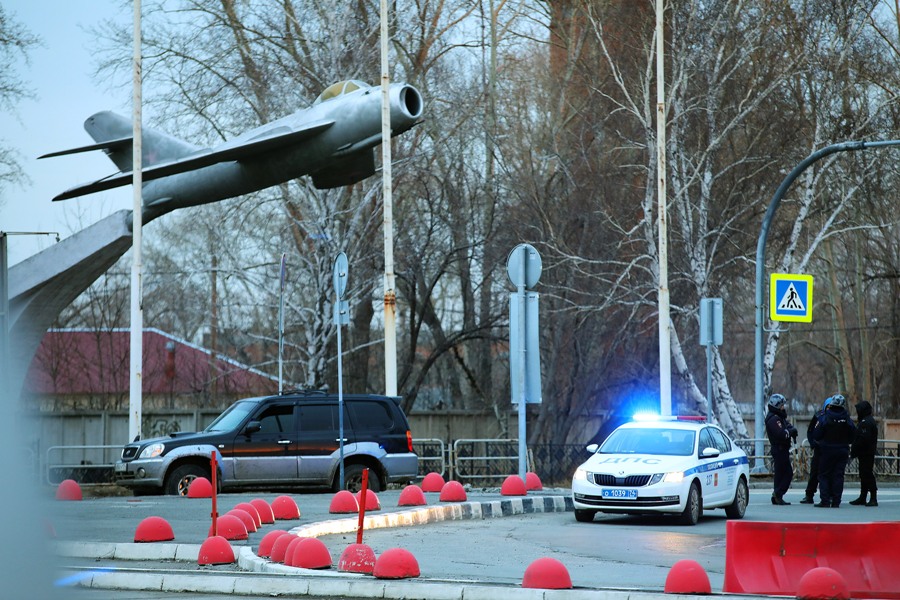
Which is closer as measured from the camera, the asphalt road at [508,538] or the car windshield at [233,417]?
the asphalt road at [508,538]

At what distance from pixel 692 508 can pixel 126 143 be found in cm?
1459

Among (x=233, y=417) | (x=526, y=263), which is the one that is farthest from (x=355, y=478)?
(x=526, y=263)

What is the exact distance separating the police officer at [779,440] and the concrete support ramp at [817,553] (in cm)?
1104

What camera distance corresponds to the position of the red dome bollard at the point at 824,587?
827cm

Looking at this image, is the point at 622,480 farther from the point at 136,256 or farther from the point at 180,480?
the point at 136,256

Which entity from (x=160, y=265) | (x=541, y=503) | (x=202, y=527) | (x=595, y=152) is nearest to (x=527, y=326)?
(x=541, y=503)

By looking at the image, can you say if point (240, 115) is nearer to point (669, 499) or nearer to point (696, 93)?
point (696, 93)

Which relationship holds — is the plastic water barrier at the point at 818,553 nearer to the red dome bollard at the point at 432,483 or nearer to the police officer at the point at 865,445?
the police officer at the point at 865,445

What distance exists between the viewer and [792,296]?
25.3m

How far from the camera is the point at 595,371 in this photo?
34688 mm


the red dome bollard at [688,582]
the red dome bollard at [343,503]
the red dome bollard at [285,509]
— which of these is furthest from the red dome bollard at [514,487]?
the red dome bollard at [688,582]

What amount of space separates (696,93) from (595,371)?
27.0ft

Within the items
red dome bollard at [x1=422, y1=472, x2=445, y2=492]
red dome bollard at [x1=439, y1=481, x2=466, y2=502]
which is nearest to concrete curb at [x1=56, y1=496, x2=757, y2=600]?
red dome bollard at [x1=439, y1=481, x2=466, y2=502]

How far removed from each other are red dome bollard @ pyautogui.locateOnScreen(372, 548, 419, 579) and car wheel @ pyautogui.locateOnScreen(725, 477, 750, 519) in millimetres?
9479
